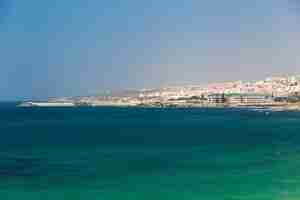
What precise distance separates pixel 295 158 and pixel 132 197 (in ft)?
38.5

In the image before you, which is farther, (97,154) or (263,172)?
(97,154)

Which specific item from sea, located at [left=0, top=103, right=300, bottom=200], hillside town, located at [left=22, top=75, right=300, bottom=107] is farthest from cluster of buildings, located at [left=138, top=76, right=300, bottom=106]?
sea, located at [left=0, top=103, right=300, bottom=200]

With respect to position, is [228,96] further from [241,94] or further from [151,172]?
[151,172]

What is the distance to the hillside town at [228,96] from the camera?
12038cm

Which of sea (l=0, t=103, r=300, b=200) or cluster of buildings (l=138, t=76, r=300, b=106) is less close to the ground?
cluster of buildings (l=138, t=76, r=300, b=106)

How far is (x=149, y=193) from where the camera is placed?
1706 cm

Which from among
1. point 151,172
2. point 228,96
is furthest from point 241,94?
point 151,172

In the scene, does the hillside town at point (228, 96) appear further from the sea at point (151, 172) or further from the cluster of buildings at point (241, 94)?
the sea at point (151, 172)

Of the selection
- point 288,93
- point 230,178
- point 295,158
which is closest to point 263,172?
point 230,178

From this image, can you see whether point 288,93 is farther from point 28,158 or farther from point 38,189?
point 38,189

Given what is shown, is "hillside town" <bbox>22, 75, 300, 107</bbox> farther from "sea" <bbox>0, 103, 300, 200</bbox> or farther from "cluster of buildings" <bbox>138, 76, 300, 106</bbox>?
"sea" <bbox>0, 103, 300, 200</bbox>

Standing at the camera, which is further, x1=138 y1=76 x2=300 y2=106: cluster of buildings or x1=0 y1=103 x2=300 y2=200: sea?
x1=138 y1=76 x2=300 y2=106: cluster of buildings

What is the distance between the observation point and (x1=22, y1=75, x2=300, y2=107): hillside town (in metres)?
120

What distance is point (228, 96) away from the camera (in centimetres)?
13250
